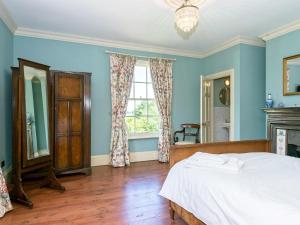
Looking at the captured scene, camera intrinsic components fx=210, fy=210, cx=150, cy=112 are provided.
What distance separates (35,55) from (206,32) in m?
3.26

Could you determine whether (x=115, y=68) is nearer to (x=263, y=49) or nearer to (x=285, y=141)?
(x=263, y=49)

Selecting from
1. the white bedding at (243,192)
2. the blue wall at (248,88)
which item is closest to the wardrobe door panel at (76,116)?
the white bedding at (243,192)

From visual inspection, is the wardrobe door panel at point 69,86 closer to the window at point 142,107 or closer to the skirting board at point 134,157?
the window at point 142,107

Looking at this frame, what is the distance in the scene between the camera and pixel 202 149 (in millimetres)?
2434

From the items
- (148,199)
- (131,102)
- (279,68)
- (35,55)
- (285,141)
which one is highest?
(35,55)

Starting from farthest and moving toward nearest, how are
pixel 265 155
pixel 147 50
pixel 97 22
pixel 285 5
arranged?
pixel 147 50
pixel 97 22
pixel 285 5
pixel 265 155

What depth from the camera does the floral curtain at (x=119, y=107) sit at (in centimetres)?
441

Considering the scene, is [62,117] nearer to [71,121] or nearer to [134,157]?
[71,121]

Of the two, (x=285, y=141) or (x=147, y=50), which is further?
(x=147, y=50)

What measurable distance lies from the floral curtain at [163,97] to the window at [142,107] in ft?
0.61

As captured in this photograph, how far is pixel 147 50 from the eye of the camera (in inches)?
189

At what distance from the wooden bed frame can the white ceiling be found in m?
1.89

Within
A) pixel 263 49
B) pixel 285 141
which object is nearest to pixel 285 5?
pixel 263 49

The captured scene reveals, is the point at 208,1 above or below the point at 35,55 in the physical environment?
above
